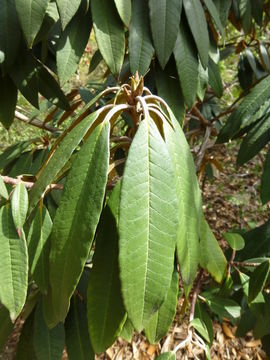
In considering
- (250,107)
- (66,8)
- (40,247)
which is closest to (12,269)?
(40,247)

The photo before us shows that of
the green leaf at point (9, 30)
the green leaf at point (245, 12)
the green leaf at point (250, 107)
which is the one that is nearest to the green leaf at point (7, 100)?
the green leaf at point (9, 30)

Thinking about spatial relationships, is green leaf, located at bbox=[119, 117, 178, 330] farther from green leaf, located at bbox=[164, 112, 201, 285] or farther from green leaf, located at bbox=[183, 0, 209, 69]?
green leaf, located at bbox=[183, 0, 209, 69]

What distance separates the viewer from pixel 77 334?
90 centimetres

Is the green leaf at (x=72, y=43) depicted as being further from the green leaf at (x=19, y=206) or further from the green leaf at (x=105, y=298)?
the green leaf at (x=105, y=298)

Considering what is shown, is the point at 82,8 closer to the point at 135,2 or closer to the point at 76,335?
the point at 135,2

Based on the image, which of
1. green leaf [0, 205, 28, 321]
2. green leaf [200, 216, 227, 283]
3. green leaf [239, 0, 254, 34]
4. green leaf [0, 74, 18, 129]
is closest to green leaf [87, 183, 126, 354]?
green leaf [0, 205, 28, 321]

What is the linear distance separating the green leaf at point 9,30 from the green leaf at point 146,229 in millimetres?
506

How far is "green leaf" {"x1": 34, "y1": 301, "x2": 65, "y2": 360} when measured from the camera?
858mm

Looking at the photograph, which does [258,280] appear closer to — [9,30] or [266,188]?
[266,188]

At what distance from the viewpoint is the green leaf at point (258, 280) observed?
938 mm

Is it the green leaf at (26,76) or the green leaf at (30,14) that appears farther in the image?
the green leaf at (26,76)

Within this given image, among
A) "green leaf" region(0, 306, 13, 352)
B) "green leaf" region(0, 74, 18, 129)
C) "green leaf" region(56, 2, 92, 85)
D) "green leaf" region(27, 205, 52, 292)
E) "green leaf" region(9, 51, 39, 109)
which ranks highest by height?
"green leaf" region(56, 2, 92, 85)

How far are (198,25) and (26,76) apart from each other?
0.41m

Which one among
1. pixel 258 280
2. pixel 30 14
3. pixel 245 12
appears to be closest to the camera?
pixel 30 14
